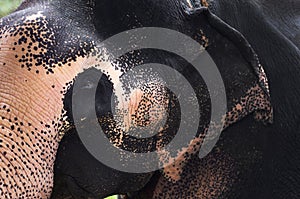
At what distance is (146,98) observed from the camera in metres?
1.40

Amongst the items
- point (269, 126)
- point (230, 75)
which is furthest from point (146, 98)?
point (269, 126)

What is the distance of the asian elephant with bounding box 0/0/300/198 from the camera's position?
1268mm

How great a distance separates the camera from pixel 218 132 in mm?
1548

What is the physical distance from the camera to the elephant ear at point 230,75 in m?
1.52

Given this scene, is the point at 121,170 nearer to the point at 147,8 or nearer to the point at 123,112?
the point at 123,112

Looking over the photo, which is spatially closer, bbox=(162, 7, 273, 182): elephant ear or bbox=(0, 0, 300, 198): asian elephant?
bbox=(0, 0, 300, 198): asian elephant

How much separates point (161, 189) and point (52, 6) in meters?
0.48

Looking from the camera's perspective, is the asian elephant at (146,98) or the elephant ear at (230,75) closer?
the asian elephant at (146,98)

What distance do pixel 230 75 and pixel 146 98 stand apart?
25cm

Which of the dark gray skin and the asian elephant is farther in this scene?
the dark gray skin

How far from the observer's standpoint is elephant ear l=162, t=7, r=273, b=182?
4.97 feet

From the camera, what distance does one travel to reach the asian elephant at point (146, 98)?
1268 mm

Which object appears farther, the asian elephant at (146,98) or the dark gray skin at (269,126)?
the dark gray skin at (269,126)

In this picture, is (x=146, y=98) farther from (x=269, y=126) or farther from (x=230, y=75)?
(x=269, y=126)
